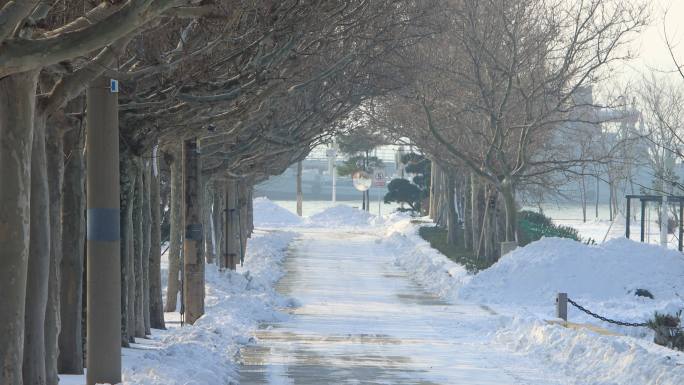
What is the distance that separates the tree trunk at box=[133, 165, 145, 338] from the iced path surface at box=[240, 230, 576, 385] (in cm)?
182

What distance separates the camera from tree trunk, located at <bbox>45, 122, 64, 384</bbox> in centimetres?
1394

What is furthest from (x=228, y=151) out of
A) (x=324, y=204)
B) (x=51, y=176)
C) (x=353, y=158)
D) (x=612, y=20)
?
(x=324, y=204)

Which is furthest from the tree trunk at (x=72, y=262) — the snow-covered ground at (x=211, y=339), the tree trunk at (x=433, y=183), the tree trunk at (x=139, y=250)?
the tree trunk at (x=433, y=183)

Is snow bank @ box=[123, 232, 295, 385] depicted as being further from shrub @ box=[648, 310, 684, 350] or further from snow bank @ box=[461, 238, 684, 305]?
shrub @ box=[648, 310, 684, 350]

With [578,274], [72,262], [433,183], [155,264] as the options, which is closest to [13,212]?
[72,262]

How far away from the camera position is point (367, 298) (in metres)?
32.4

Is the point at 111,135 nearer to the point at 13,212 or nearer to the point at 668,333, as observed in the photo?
the point at 13,212

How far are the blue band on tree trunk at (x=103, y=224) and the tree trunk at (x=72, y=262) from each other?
98.3 inches

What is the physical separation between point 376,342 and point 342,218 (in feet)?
241

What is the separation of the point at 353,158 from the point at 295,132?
61.5m

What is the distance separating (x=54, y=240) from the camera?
14516 millimetres

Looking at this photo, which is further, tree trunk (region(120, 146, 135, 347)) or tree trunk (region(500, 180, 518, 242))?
tree trunk (region(500, 180, 518, 242))

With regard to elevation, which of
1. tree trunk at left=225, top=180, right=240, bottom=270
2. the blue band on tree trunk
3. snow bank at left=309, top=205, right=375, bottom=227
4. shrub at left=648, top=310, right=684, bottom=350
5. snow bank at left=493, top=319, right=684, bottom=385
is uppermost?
the blue band on tree trunk

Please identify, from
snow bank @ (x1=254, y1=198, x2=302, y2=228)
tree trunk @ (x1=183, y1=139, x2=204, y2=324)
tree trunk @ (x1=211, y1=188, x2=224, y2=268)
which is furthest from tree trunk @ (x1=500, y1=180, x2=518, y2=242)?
snow bank @ (x1=254, y1=198, x2=302, y2=228)
